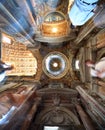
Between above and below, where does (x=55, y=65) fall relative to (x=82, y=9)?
below

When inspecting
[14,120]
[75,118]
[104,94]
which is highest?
[104,94]

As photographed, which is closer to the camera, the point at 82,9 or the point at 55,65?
the point at 82,9

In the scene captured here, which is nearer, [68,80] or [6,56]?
[68,80]

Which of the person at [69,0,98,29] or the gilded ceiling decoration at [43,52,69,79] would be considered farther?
the gilded ceiling decoration at [43,52,69,79]

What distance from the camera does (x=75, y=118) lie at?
7.62 m

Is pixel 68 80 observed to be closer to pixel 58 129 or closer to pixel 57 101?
pixel 57 101

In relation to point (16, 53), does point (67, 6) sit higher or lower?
higher

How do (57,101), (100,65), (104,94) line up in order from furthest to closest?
(57,101)
(104,94)
(100,65)

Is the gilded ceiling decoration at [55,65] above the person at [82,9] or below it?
below

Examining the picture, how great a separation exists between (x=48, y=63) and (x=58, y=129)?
648 cm

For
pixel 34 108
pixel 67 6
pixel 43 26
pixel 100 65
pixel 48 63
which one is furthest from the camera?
pixel 48 63

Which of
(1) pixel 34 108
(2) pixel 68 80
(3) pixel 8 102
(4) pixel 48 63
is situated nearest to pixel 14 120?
(3) pixel 8 102

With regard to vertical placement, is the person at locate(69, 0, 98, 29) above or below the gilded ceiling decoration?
above

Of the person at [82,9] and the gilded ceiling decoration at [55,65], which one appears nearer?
the person at [82,9]
